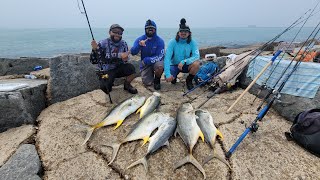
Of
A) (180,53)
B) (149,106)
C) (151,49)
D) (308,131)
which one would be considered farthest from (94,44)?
(308,131)

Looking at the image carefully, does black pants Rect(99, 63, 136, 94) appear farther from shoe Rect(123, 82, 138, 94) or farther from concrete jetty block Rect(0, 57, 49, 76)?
concrete jetty block Rect(0, 57, 49, 76)

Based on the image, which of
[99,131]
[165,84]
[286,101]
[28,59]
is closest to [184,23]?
[165,84]

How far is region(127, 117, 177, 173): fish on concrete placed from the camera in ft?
10.7

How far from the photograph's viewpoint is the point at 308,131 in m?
3.51

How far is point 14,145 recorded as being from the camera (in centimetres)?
376

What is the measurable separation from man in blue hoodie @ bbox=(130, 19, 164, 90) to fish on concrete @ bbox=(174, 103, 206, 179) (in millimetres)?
1731

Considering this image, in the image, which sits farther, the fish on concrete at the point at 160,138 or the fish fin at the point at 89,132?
the fish fin at the point at 89,132

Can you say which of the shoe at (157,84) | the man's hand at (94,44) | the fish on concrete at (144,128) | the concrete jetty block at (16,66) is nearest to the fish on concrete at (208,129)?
the fish on concrete at (144,128)

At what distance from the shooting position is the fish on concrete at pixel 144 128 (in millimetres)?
A: 3641

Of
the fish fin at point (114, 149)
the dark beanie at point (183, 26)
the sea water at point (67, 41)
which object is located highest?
the dark beanie at point (183, 26)

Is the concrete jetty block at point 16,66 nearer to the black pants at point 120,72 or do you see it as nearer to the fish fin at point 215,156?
the black pants at point 120,72

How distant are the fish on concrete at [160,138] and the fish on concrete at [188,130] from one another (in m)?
0.14

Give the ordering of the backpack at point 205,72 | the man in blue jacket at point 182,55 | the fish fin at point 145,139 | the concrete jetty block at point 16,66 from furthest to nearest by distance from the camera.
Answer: the concrete jetty block at point 16,66 < the backpack at point 205,72 < the man in blue jacket at point 182,55 < the fish fin at point 145,139

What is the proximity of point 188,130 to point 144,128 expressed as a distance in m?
0.74
